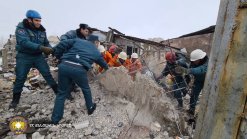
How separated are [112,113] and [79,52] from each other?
1.24m

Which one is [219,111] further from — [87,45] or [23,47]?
[23,47]

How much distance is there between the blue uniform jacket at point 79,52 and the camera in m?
3.72

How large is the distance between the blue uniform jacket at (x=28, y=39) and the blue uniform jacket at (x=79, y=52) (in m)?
0.50

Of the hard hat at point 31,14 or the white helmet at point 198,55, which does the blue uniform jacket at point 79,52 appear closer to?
the hard hat at point 31,14

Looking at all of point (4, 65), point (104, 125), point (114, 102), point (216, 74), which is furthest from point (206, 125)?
point (4, 65)

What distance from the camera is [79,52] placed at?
3756 millimetres

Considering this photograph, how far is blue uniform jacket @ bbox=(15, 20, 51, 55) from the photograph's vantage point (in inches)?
162

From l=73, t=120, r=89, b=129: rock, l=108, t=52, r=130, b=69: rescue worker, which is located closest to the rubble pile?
l=73, t=120, r=89, b=129: rock

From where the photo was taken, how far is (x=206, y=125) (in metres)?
1.18

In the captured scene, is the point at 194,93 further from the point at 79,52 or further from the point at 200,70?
→ the point at 79,52

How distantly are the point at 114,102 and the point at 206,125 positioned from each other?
10.8 feet

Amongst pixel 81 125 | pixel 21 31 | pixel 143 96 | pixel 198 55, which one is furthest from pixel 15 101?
pixel 198 55

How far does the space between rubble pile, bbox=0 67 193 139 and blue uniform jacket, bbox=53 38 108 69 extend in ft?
2.79

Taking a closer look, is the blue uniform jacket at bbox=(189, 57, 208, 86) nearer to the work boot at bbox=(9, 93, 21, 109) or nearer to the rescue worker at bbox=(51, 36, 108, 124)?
the rescue worker at bbox=(51, 36, 108, 124)
